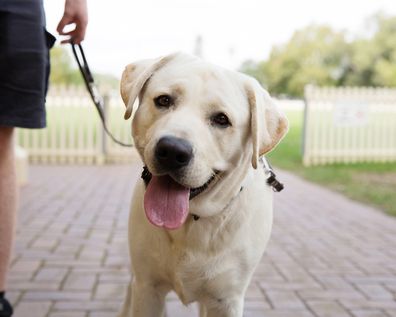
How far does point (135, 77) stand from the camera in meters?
2.14

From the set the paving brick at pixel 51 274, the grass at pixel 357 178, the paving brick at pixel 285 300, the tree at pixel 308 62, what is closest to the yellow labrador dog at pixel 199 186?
the paving brick at pixel 285 300

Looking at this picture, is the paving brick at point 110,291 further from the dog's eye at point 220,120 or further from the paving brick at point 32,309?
the dog's eye at point 220,120

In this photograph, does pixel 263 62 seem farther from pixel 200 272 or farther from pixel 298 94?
pixel 200 272

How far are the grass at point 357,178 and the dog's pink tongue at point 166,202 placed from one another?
4.87 metres

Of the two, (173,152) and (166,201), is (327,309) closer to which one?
(166,201)

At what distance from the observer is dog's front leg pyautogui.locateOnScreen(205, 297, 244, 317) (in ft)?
7.03

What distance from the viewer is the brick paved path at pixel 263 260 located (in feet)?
10.3

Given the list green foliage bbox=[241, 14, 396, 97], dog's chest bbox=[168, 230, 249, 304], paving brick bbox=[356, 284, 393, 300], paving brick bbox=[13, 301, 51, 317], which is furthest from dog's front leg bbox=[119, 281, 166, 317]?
green foliage bbox=[241, 14, 396, 97]

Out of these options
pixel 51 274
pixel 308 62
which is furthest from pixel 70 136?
pixel 308 62

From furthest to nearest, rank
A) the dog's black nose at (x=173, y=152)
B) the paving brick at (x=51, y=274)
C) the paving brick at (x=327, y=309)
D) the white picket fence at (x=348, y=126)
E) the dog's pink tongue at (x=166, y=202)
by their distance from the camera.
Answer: the white picket fence at (x=348, y=126)
the paving brick at (x=51, y=274)
the paving brick at (x=327, y=309)
the dog's pink tongue at (x=166, y=202)
the dog's black nose at (x=173, y=152)

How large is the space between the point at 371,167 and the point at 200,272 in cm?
938

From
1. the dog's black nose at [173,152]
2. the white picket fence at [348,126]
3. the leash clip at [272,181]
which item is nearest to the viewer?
the dog's black nose at [173,152]

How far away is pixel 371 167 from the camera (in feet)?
35.0

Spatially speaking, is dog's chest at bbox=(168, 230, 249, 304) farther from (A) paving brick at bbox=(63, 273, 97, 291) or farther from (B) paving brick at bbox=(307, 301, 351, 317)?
(A) paving brick at bbox=(63, 273, 97, 291)
